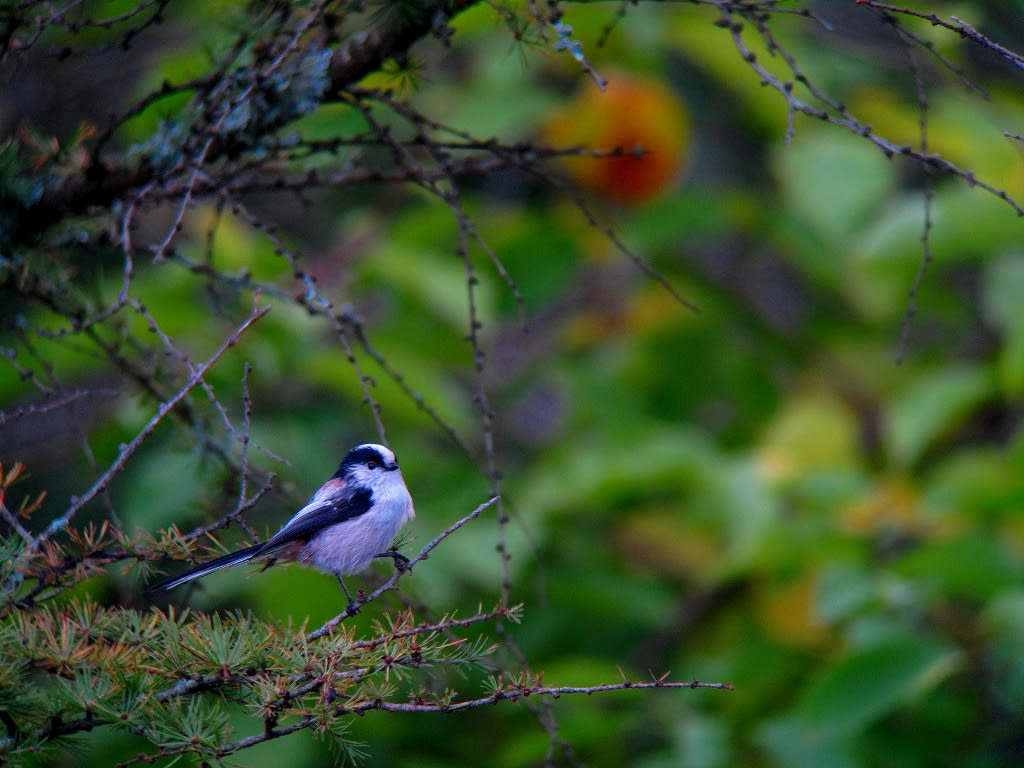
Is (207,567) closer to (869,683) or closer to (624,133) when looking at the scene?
(869,683)

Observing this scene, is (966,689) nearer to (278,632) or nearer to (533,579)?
(533,579)

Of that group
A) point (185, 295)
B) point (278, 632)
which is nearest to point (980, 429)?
point (185, 295)

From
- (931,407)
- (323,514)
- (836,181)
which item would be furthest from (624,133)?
(323,514)

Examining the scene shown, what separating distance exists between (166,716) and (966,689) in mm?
2881

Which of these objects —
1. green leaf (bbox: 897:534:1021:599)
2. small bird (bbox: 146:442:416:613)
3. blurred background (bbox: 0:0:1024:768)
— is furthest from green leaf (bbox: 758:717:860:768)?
small bird (bbox: 146:442:416:613)

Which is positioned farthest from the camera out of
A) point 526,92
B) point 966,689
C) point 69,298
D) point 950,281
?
point 950,281

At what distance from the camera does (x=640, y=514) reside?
453 centimetres

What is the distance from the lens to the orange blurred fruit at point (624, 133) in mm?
4051

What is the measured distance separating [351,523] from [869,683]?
1.81 m

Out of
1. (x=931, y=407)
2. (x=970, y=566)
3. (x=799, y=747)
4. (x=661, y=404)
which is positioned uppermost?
(x=931, y=407)

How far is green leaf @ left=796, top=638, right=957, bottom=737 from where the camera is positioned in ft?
9.78

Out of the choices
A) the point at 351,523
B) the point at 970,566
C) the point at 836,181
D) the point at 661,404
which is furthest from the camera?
the point at 661,404

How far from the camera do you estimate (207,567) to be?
1.80 metres

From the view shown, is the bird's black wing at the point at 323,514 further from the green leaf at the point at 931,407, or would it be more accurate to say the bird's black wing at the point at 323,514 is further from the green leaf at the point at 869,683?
the green leaf at the point at 931,407
